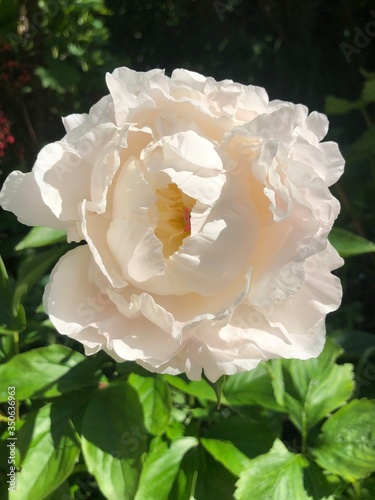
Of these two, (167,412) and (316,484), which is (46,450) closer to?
(167,412)

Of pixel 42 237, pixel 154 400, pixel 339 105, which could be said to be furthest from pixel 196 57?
pixel 154 400

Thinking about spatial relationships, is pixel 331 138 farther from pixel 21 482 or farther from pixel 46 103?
pixel 21 482

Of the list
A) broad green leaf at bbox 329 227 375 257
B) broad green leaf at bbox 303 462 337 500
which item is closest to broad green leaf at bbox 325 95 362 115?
broad green leaf at bbox 329 227 375 257

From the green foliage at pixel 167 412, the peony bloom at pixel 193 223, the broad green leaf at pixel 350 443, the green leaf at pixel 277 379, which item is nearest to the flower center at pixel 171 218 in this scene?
the peony bloom at pixel 193 223

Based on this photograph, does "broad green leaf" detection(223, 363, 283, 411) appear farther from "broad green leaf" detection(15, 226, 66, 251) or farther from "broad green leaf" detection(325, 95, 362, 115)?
"broad green leaf" detection(325, 95, 362, 115)

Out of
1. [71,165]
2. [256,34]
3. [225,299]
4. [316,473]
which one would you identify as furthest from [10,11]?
[316,473]

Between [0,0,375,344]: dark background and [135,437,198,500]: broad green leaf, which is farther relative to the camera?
[0,0,375,344]: dark background
